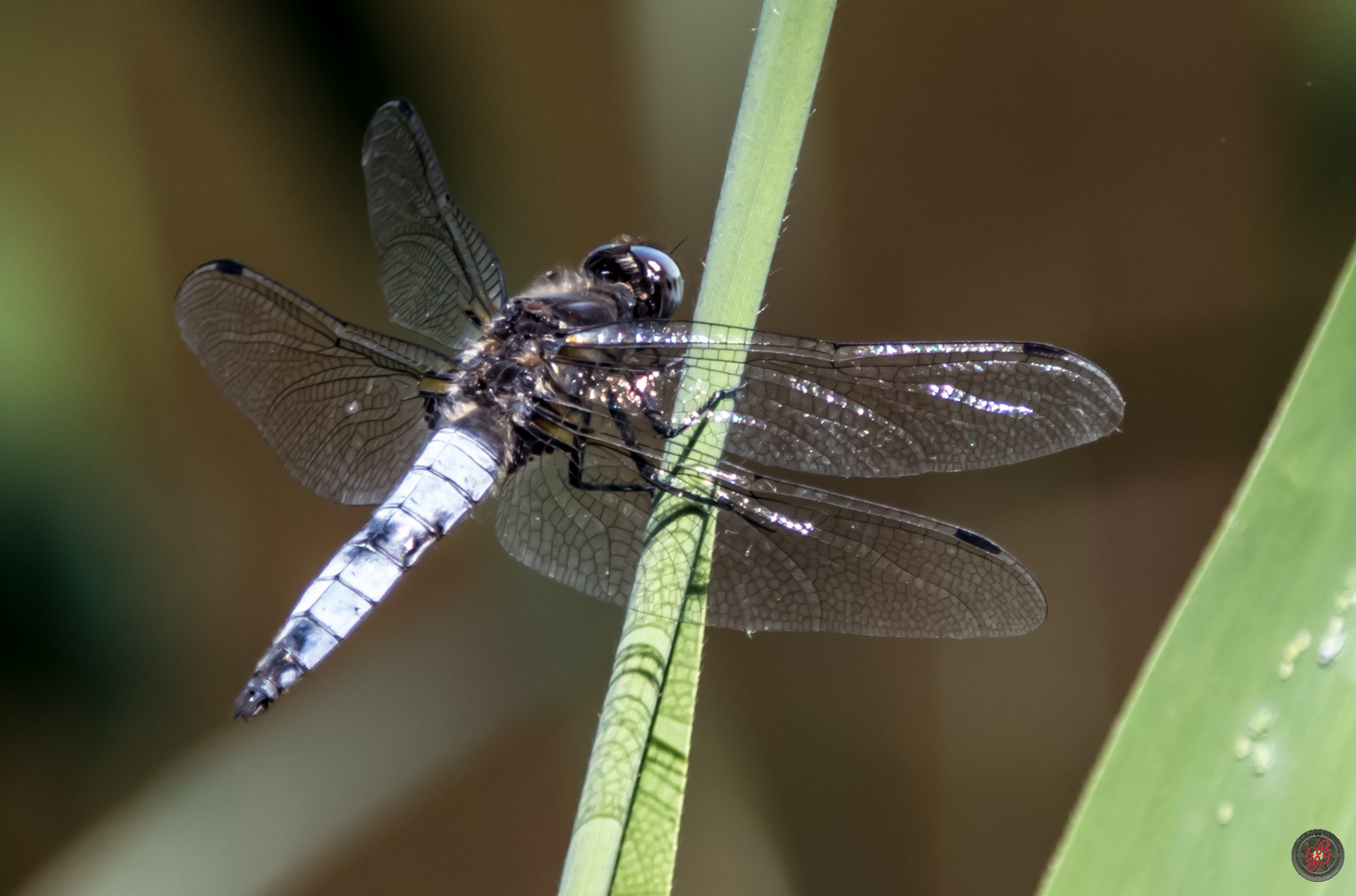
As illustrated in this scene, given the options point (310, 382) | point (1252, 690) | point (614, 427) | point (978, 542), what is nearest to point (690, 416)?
point (614, 427)

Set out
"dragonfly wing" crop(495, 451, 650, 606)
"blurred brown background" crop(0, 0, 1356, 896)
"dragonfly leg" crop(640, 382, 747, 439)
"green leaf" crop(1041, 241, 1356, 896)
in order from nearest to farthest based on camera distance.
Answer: "green leaf" crop(1041, 241, 1356, 896)
"dragonfly leg" crop(640, 382, 747, 439)
"dragonfly wing" crop(495, 451, 650, 606)
"blurred brown background" crop(0, 0, 1356, 896)

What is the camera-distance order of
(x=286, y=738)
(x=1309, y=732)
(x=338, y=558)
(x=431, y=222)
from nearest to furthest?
(x=1309, y=732) < (x=338, y=558) < (x=431, y=222) < (x=286, y=738)

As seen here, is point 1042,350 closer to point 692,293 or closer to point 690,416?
point 690,416

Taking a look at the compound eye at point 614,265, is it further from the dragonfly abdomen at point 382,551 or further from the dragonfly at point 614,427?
the dragonfly abdomen at point 382,551

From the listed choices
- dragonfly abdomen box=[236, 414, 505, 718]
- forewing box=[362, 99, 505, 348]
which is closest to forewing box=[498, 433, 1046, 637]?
dragonfly abdomen box=[236, 414, 505, 718]

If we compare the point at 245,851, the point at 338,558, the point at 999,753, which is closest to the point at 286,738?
the point at 245,851

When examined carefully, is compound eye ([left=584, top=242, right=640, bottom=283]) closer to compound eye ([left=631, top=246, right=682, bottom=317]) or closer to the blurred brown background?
compound eye ([left=631, top=246, right=682, bottom=317])

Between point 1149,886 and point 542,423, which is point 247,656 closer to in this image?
point 542,423
